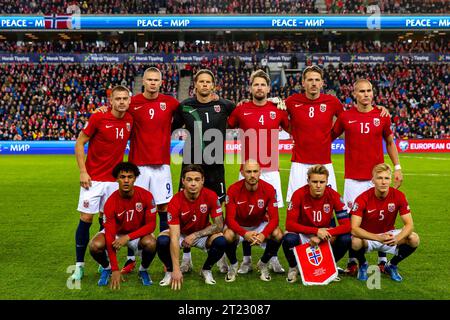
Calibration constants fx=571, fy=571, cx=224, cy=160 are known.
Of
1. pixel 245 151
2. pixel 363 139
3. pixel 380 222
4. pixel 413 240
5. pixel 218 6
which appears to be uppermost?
pixel 218 6

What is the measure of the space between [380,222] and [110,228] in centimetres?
280

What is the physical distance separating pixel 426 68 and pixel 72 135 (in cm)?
2375

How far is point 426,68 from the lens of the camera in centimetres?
3866

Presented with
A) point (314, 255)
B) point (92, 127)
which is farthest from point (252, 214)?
point (92, 127)

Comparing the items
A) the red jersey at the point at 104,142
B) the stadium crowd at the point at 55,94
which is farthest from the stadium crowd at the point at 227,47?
the red jersey at the point at 104,142

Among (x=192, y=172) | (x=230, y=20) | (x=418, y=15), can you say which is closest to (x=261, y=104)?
(x=192, y=172)

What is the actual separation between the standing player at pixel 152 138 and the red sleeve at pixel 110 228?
2.69 ft

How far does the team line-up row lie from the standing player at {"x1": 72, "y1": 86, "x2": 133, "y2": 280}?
0.04ft

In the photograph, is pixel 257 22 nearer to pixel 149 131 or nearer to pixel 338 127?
pixel 338 127

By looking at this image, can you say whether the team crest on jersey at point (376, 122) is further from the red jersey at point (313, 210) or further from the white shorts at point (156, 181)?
the white shorts at point (156, 181)

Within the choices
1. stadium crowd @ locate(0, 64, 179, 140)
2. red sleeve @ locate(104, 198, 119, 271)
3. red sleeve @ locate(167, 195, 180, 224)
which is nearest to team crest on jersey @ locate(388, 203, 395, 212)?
red sleeve @ locate(167, 195, 180, 224)

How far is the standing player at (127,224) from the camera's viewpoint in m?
5.75

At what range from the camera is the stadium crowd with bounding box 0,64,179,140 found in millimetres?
31016

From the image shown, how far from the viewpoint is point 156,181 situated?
6.67 meters
